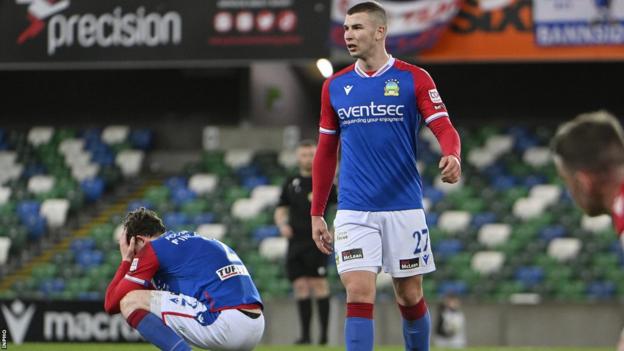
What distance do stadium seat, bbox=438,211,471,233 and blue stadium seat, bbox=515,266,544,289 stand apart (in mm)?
1475

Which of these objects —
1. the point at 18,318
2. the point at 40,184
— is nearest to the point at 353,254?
the point at 18,318

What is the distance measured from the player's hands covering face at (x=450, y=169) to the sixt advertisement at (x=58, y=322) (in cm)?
722

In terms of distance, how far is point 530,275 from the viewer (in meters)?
17.5

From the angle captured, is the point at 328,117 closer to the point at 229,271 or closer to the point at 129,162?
the point at 229,271

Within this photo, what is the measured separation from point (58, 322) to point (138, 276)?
6623 millimetres

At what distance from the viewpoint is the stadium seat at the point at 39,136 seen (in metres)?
22.8

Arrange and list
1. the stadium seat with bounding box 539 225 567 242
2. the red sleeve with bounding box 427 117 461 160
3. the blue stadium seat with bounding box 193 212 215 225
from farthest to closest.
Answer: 1. the blue stadium seat with bounding box 193 212 215 225
2. the stadium seat with bounding box 539 225 567 242
3. the red sleeve with bounding box 427 117 461 160

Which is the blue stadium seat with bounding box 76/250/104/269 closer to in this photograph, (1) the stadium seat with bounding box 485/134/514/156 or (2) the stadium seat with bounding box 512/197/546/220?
(2) the stadium seat with bounding box 512/197/546/220

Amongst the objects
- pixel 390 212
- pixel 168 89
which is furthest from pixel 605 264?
pixel 390 212

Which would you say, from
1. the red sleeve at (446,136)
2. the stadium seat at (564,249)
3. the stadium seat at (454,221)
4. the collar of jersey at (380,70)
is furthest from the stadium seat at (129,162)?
the red sleeve at (446,136)

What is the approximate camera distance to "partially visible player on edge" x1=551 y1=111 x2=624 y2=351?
138 inches

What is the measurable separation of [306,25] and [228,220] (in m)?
3.52

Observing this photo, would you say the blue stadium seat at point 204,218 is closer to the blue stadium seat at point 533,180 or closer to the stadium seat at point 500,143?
the stadium seat at point 500,143

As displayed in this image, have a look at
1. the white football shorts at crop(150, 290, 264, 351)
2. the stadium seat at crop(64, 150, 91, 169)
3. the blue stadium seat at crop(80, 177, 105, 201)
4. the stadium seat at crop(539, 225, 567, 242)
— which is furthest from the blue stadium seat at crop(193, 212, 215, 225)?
the white football shorts at crop(150, 290, 264, 351)
